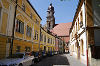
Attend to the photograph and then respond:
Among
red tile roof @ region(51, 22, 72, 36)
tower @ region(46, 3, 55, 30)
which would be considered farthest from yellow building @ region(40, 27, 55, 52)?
tower @ region(46, 3, 55, 30)

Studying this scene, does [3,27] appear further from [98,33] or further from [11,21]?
[98,33]

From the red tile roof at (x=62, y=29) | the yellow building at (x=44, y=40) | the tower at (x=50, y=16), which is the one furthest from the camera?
the tower at (x=50, y=16)

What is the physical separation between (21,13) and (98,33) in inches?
391

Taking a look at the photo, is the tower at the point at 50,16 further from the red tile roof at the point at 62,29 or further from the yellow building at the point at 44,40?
the yellow building at the point at 44,40

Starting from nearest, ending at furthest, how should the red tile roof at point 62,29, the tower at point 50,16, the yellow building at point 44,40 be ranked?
the yellow building at point 44,40
the red tile roof at point 62,29
the tower at point 50,16

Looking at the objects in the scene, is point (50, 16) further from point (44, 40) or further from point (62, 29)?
point (44, 40)

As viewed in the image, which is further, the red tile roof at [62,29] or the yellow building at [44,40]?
the red tile roof at [62,29]

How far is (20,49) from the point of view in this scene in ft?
44.2

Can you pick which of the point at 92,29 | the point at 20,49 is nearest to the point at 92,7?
the point at 92,29

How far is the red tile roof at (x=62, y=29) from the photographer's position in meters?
62.8

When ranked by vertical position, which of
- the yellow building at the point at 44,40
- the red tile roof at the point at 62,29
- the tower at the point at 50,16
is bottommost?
the yellow building at the point at 44,40

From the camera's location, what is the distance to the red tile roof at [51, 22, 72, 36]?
62.8 meters

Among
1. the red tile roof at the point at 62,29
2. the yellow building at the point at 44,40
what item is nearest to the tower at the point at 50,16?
the red tile roof at the point at 62,29

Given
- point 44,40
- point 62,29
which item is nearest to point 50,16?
point 62,29
